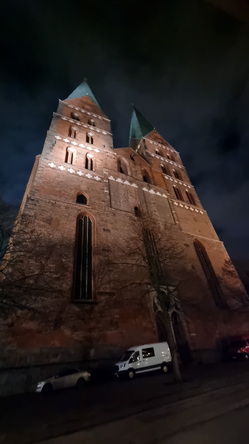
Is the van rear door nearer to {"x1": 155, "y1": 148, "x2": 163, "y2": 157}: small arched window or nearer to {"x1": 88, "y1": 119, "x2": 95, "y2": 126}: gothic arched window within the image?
{"x1": 88, "y1": 119, "x2": 95, "y2": 126}: gothic arched window

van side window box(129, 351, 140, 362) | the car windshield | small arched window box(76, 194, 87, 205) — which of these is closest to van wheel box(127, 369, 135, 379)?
van side window box(129, 351, 140, 362)

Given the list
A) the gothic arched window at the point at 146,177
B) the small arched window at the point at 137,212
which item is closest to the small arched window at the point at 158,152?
the gothic arched window at the point at 146,177

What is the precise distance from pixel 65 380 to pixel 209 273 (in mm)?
13768

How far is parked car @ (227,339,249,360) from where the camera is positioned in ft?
39.5

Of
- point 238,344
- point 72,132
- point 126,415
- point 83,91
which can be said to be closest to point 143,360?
point 126,415

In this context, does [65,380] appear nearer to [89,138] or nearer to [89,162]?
[89,162]

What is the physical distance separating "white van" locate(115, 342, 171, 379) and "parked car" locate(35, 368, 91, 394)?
163 cm

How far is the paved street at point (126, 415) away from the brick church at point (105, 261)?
331 cm

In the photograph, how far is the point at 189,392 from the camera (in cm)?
594

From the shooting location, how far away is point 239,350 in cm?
1219

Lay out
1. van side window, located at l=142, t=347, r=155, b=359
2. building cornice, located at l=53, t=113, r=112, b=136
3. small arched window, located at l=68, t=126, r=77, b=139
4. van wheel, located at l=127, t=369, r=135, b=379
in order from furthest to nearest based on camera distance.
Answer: building cornice, located at l=53, t=113, r=112, b=136 < small arched window, located at l=68, t=126, r=77, b=139 < van side window, located at l=142, t=347, r=155, b=359 < van wheel, located at l=127, t=369, r=135, b=379


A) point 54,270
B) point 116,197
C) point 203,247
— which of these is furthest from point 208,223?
point 54,270

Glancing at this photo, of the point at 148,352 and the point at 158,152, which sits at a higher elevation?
the point at 158,152

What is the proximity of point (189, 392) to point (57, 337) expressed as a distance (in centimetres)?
604
